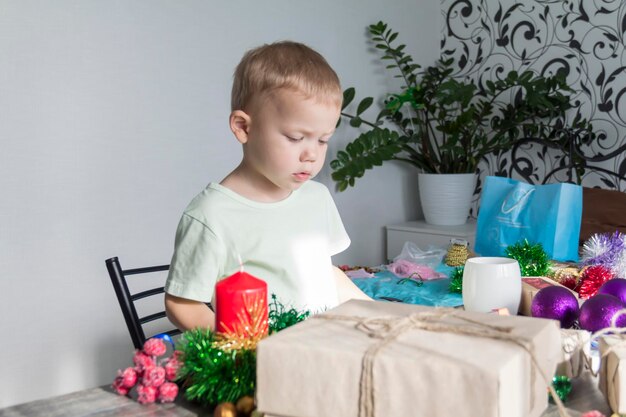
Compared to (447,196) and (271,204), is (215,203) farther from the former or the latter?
(447,196)

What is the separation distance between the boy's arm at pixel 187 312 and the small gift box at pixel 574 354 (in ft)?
1.44

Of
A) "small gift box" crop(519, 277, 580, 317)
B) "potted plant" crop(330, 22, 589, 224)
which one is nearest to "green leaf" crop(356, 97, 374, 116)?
"potted plant" crop(330, 22, 589, 224)

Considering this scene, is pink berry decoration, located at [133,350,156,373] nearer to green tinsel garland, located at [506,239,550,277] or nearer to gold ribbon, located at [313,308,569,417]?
gold ribbon, located at [313,308,569,417]

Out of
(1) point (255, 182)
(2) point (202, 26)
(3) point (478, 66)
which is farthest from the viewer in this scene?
(3) point (478, 66)

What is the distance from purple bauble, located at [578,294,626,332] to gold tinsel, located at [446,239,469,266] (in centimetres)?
108

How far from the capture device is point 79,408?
0.74 metres

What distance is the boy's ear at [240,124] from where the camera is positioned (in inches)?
40.1

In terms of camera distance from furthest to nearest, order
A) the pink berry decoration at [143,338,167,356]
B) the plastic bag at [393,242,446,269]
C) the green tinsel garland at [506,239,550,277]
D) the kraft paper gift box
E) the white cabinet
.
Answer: the white cabinet < the plastic bag at [393,242,446,269] < the green tinsel garland at [506,239,550,277] < the pink berry decoration at [143,338,167,356] < the kraft paper gift box

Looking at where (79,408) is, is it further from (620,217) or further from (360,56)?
(360,56)

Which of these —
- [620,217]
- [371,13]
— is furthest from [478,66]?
[620,217]

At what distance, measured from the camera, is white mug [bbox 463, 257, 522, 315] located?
1083 millimetres

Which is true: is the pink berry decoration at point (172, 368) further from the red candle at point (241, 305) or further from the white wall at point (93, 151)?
the white wall at point (93, 151)

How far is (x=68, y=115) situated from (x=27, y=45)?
0.86 ft

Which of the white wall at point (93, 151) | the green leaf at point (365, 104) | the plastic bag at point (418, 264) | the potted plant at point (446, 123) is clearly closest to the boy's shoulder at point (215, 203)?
the plastic bag at point (418, 264)
